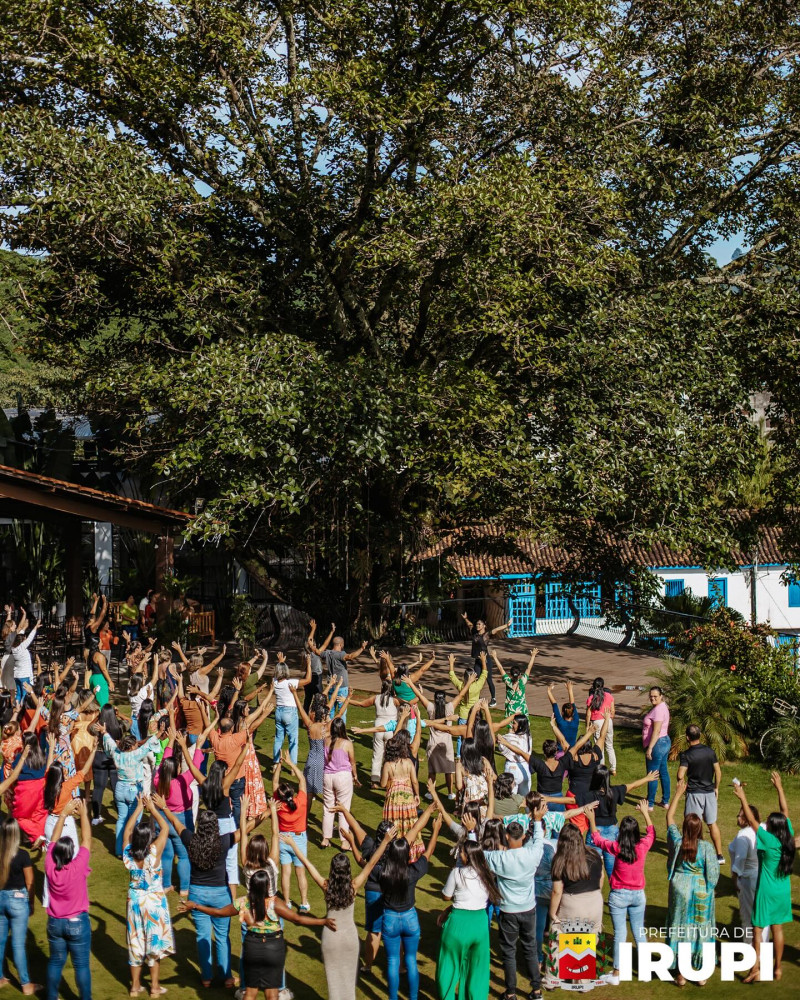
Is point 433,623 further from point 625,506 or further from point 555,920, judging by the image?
point 555,920

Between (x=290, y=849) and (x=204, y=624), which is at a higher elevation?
(x=204, y=624)

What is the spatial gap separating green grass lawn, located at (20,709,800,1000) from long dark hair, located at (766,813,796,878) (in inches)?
39.2

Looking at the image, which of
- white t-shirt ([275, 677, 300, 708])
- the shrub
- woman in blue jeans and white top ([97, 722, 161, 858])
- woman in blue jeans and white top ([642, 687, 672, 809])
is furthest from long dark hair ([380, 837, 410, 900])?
the shrub

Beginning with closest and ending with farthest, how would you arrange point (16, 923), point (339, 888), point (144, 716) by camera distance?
point (339, 888)
point (16, 923)
point (144, 716)

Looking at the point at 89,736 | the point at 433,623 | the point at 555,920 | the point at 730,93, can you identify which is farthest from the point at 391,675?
the point at 730,93

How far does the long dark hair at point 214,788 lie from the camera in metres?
8.87

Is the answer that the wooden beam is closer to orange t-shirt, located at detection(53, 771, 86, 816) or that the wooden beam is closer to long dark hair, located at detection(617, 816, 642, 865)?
orange t-shirt, located at detection(53, 771, 86, 816)

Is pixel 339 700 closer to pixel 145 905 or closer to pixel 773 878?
pixel 145 905

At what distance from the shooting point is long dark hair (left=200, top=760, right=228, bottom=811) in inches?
349

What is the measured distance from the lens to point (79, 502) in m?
18.6

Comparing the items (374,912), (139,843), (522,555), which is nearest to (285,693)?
(374,912)

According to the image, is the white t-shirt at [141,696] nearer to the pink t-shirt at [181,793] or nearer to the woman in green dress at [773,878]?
the pink t-shirt at [181,793]

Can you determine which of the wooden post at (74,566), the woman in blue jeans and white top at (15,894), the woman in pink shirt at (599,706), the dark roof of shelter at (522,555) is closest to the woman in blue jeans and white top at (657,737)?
the woman in pink shirt at (599,706)

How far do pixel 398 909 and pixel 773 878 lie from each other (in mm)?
3193
